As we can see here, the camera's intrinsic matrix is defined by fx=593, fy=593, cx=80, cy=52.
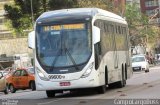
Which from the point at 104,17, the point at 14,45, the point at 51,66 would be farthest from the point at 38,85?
the point at 14,45

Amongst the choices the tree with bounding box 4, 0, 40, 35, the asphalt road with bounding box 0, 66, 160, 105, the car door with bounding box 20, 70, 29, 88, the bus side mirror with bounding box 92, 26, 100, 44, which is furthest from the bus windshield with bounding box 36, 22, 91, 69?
the tree with bounding box 4, 0, 40, 35

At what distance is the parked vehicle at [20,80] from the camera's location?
35.2m

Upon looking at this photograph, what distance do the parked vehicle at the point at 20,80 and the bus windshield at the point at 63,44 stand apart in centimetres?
1298

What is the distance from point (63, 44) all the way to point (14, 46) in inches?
3384

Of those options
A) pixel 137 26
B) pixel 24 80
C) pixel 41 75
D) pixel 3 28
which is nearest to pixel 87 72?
pixel 41 75

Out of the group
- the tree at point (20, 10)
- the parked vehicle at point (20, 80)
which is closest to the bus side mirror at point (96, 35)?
the parked vehicle at point (20, 80)

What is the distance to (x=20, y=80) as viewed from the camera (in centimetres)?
3541

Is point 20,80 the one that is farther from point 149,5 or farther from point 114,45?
point 149,5

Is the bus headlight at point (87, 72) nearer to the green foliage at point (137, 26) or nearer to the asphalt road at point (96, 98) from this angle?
the asphalt road at point (96, 98)

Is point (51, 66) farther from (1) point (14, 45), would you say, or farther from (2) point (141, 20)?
(1) point (14, 45)

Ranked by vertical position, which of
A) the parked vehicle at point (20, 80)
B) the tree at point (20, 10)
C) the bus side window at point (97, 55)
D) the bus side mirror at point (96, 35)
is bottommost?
the parked vehicle at point (20, 80)

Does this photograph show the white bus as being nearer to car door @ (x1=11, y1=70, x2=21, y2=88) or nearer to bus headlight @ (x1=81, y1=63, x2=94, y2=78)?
bus headlight @ (x1=81, y1=63, x2=94, y2=78)

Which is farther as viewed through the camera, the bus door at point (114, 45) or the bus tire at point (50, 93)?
the bus door at point (114, 45)

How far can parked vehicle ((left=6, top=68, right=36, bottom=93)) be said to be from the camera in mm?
35188
